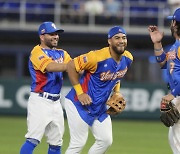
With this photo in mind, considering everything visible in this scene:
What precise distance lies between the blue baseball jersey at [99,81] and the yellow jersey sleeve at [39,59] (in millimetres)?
716

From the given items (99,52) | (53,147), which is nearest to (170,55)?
(99,52)

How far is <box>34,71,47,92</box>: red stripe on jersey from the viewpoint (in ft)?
36.1

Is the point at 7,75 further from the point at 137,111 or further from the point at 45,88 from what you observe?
the point at 45,88

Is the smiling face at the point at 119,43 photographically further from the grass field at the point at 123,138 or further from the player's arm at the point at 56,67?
the grass field at the point at 123,138

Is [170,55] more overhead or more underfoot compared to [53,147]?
more overhead

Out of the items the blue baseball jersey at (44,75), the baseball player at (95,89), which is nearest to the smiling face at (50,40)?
the blue baseball jersey at (44,75)

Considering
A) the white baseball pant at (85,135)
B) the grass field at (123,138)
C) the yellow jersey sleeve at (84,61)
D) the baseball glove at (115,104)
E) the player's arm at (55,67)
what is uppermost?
the yellow jersey sleeve at (84,61)

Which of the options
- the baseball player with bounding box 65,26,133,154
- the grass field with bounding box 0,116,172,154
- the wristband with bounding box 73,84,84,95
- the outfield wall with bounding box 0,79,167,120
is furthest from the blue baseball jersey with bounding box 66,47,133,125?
the outfield wall with bounding box 0,79,167,120

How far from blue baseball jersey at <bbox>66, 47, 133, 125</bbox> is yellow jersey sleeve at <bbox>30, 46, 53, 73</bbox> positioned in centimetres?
72

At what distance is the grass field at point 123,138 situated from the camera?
14.3 metres

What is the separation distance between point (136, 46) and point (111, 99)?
16637mm

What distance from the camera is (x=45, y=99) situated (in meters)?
11.1

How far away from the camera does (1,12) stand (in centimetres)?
2573

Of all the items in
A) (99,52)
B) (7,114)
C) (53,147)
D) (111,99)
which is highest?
(99,52)
